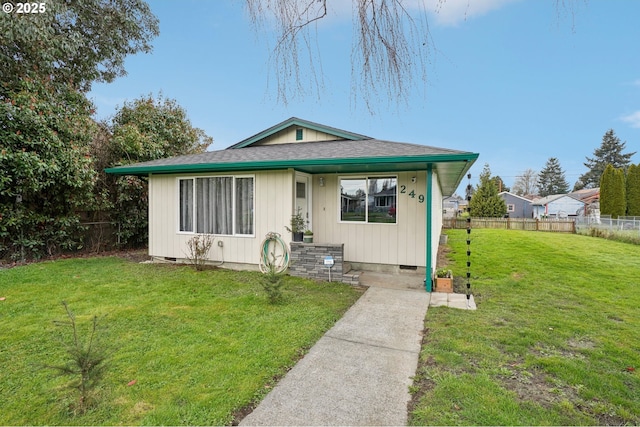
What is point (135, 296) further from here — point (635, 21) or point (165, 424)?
point (635, 21)

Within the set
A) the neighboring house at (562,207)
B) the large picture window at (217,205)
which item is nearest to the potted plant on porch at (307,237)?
the large picture window at (217,205)

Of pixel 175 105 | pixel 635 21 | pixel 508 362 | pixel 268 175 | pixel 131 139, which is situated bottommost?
pixel 508 362

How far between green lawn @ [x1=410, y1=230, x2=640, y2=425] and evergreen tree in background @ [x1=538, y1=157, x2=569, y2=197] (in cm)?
5723

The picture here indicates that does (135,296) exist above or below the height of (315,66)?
below

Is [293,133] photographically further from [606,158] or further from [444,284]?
[606,158]

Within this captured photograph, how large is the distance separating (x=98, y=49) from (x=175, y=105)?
341 centimetres

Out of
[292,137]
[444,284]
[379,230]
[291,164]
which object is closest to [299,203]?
[291,164]

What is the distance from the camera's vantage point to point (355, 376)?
9.37 ft

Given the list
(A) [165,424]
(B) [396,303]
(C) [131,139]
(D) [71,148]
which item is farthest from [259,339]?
(C) [131,139]

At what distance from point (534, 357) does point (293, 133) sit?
27.4 feet

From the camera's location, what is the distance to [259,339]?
354 centimetres

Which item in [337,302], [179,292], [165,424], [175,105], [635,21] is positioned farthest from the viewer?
[175,105]

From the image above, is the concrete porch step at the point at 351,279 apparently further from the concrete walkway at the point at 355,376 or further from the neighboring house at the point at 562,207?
the neighboring house at the point at 562,207

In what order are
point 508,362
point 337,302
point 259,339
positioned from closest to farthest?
point 508,362 → point 259,339 → point 337,302
